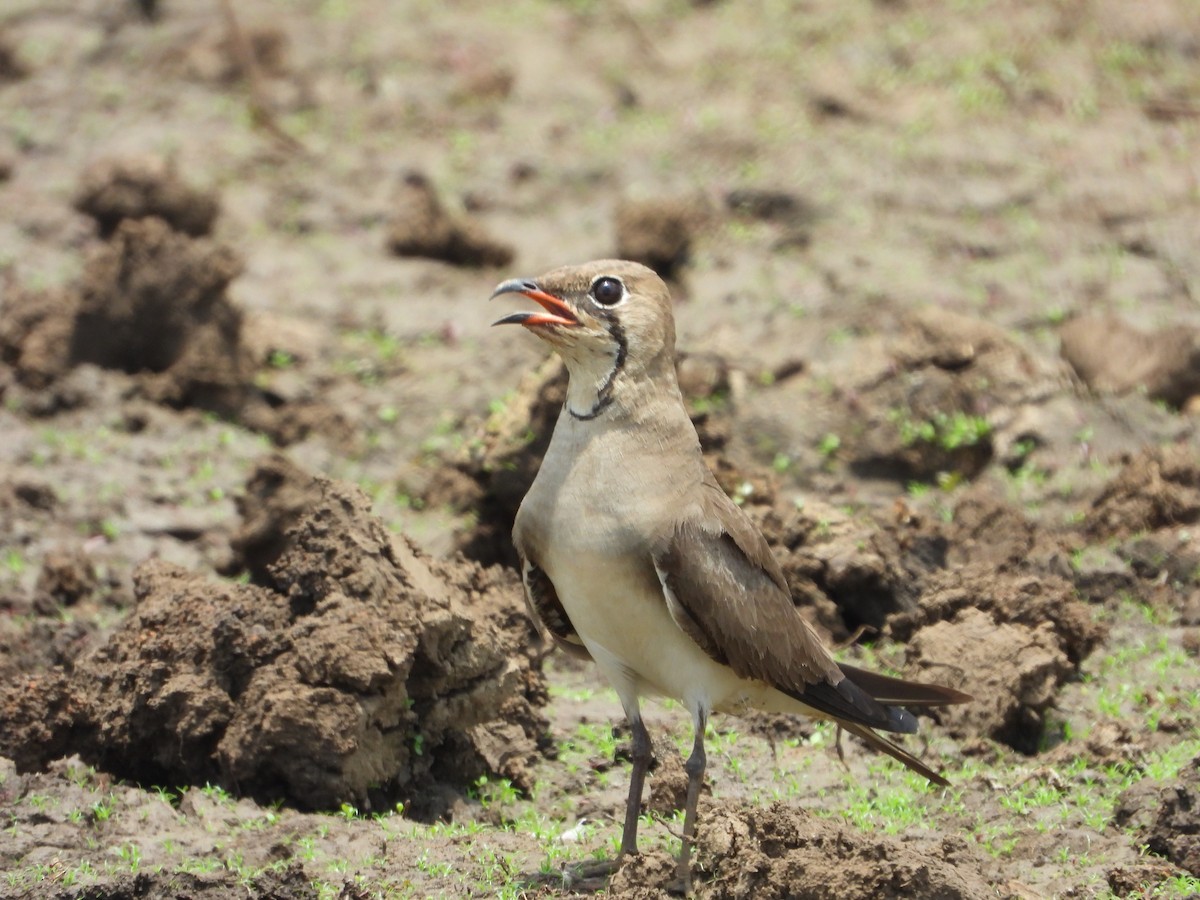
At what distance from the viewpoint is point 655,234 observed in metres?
10.9

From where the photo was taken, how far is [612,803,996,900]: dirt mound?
16.0 feet

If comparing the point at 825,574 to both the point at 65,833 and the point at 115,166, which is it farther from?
the point at 115,166

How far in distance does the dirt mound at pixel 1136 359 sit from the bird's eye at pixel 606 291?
16.0ft

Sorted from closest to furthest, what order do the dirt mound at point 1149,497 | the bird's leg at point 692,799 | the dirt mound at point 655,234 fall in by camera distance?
the bird's leg at point 692,799, the dirt mound at point 1149,497, the dirt mound at point 655,234

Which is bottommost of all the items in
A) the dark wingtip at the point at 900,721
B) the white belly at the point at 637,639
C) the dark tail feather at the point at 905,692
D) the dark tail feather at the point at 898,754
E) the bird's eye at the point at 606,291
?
the dark tail feather at the point at 898,754

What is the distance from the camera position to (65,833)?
5570mm

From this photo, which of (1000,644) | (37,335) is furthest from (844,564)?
(37,335)

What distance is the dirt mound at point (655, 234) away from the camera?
10914 millimetres

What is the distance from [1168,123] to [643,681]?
8663mm

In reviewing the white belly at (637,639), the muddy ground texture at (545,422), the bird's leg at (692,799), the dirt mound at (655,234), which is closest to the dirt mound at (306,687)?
the muddy ground texture at (545,422)

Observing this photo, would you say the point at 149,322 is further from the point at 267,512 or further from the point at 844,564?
the point at 844,564

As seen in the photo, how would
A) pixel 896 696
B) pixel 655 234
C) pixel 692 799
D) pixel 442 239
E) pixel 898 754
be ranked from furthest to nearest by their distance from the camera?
1. pixel 442 239
2. pixel 655 234
3. pixel 896 696
4. pixel 898 754
5. pixel 692 799

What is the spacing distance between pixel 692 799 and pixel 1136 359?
5458 mm

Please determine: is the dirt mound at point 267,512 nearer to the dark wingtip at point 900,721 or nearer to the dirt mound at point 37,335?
the dirt mound at point 37,335
